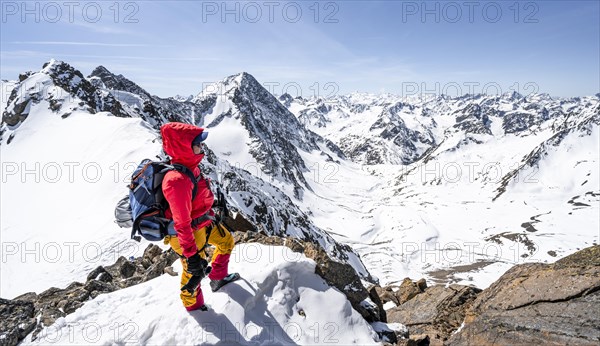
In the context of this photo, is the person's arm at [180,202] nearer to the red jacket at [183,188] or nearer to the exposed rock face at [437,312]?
the red jacket at [183,188]

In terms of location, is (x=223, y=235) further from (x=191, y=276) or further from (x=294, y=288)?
(x=294, y=288)

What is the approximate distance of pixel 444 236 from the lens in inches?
6767

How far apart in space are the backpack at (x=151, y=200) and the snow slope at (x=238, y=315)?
2.06m

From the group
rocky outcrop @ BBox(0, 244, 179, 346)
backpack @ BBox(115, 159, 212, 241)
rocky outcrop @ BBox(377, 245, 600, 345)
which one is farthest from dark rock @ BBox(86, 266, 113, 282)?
rocky outcrop @ BBox(377, 245, 600, 345)

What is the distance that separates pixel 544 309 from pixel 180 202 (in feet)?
26.3

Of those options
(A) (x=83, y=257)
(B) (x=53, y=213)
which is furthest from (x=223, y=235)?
(B) (x=53, y=213)

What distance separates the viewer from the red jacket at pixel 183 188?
6.09m

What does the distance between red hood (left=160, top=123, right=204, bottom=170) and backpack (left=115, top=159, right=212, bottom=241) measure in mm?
203

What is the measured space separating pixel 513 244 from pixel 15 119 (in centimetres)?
18715

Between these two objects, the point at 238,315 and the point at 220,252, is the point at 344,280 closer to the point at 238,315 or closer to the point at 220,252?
the point at 238,315

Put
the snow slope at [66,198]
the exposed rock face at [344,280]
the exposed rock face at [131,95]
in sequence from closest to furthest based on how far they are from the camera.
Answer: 1. the exposed rock face at [344,280]
2. the snow slope at [66,198]
3. the exposed rock face at [131,95]

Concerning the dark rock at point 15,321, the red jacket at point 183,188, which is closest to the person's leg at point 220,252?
the red jacket at point 183,188

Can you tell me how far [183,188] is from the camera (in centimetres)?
616

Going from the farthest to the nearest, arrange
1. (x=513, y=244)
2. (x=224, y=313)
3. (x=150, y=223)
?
(x=513, y=244)
(x=224, y=313)
(x=150, y=223)
